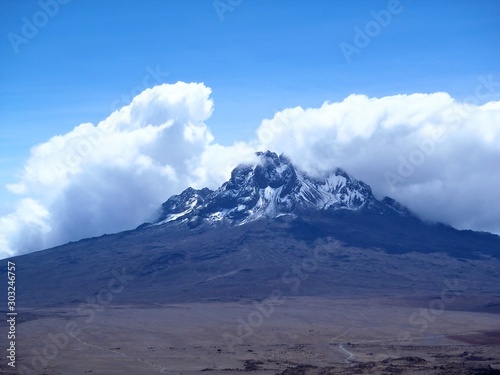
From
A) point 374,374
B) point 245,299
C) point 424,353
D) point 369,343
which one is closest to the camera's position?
point 374,374

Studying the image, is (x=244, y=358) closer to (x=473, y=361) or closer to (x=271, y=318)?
(x=473, y=361)

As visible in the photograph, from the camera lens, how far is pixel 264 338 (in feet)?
338

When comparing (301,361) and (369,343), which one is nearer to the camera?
(301,361)

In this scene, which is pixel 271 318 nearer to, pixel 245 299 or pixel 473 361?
pixel 245 299

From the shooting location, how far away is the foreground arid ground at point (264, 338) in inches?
2997

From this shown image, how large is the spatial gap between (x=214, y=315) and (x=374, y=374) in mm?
71326

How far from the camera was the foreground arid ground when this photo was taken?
76125mm

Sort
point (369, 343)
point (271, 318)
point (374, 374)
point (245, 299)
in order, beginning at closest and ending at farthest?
point (374, 374)
point (369, 343)
point (271, 318)
point (245, 299)

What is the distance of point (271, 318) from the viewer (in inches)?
5064

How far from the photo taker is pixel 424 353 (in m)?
86.4

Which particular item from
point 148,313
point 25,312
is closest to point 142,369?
point 148,313

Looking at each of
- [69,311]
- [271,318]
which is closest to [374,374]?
[271,318]

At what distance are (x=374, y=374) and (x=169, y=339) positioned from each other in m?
42.0

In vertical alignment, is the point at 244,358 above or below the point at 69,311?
below
